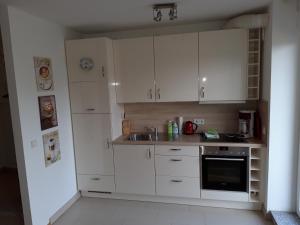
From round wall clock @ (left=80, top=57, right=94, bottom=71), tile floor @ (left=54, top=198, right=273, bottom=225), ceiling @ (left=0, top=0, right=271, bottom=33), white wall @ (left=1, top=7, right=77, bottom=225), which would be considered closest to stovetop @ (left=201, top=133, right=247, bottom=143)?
tile floor @ (left=54, top=198, right=273, bottom=225)

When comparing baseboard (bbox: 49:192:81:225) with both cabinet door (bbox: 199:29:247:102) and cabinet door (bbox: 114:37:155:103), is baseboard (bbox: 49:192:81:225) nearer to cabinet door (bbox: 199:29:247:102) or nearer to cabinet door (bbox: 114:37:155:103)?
cabinet door (bbox: 114:37:155:103)

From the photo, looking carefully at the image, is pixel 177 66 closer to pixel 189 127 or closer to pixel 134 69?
pixel 134 69

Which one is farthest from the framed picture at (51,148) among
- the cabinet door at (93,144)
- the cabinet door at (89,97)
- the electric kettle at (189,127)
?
the electric kettle at (189,127)

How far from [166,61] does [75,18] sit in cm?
119

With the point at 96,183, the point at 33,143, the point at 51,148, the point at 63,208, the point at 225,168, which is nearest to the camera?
the point at 33,143

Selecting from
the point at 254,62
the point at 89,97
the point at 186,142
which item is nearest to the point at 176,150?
the point at 186,142

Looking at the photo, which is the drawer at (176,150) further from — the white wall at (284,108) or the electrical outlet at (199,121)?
the white wall at (284,108)

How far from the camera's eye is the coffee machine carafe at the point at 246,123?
2885 mm

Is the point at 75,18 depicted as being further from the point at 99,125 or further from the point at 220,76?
the point at 220,76

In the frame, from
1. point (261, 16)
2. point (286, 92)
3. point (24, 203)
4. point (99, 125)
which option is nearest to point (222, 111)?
point (286, 92)

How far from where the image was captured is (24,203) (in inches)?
93.3

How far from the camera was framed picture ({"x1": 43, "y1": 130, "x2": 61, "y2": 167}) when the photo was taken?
2.62 m

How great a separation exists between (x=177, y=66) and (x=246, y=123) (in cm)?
113

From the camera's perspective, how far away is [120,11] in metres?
2.46
